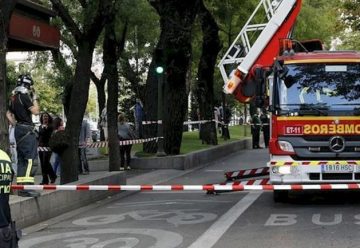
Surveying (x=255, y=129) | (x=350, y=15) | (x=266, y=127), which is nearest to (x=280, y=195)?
(x=266, y=127)

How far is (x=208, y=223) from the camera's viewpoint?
9258 millimetres

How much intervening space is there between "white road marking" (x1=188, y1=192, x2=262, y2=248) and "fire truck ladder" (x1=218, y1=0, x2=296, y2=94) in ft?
9.50

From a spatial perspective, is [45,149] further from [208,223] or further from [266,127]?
[266,127]

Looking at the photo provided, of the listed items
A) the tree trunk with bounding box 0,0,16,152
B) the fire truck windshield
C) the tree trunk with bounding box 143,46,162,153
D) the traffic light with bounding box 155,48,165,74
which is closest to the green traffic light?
the traffic light with bounding box 155,48,165,74

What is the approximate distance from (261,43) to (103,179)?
16.1ft

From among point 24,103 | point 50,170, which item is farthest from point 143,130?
point 24,103

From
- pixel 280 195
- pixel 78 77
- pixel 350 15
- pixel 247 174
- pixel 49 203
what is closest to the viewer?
pixel 49 203

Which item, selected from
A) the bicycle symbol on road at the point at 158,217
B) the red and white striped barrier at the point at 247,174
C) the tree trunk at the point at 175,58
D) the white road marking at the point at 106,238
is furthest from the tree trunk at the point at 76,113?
the tree trunk at the point at 175,58

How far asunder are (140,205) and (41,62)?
19.3 metres

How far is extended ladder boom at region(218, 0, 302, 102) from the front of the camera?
13.5 meters

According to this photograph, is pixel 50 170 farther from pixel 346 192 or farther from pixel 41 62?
pixel 41 62

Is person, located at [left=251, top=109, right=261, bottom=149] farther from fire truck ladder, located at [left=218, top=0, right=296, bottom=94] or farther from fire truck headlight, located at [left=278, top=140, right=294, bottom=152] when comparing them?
fire truck headlight, located at [left=278, top=140, right=294, bottom=152]

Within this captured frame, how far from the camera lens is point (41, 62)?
29391 millimetres

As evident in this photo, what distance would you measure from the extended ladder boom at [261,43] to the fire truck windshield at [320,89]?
211cm
